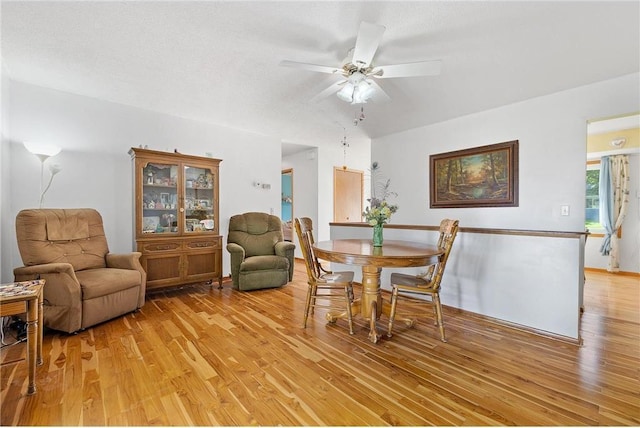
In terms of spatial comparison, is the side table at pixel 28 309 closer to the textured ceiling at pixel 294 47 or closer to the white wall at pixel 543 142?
the textured ceiling at pixel 294 47

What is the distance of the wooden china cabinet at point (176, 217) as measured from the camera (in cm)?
337

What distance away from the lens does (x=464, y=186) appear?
3.89m

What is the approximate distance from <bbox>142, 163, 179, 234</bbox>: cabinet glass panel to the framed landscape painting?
3.72m

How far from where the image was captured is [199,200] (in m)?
3.92

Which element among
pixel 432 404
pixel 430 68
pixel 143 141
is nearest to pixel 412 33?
pixel 430 68

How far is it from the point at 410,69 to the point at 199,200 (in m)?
3.15

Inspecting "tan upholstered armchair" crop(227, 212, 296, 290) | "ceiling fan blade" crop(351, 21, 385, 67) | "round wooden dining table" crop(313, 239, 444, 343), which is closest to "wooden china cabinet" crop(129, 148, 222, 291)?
"tan upholstered armchair" crop(227, 212, 296, 290)

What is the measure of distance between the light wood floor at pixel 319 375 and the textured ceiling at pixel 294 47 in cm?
247

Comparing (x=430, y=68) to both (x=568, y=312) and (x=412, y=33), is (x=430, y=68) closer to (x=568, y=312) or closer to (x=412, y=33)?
(x=412, y=33)

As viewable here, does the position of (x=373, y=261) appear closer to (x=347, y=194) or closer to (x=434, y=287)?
(x=434, y=287)

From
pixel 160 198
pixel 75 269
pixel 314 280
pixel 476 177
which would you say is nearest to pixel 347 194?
pixel 476 177

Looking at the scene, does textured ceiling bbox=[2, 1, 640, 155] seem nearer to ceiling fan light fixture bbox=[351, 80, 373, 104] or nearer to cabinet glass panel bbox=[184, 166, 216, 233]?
ceiling fan light fixture bbox=[351, 80, 373, 104]

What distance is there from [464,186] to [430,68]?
7.49 ft

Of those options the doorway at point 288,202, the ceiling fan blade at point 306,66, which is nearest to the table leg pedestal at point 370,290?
the ceiling fan blade at point 306,66
